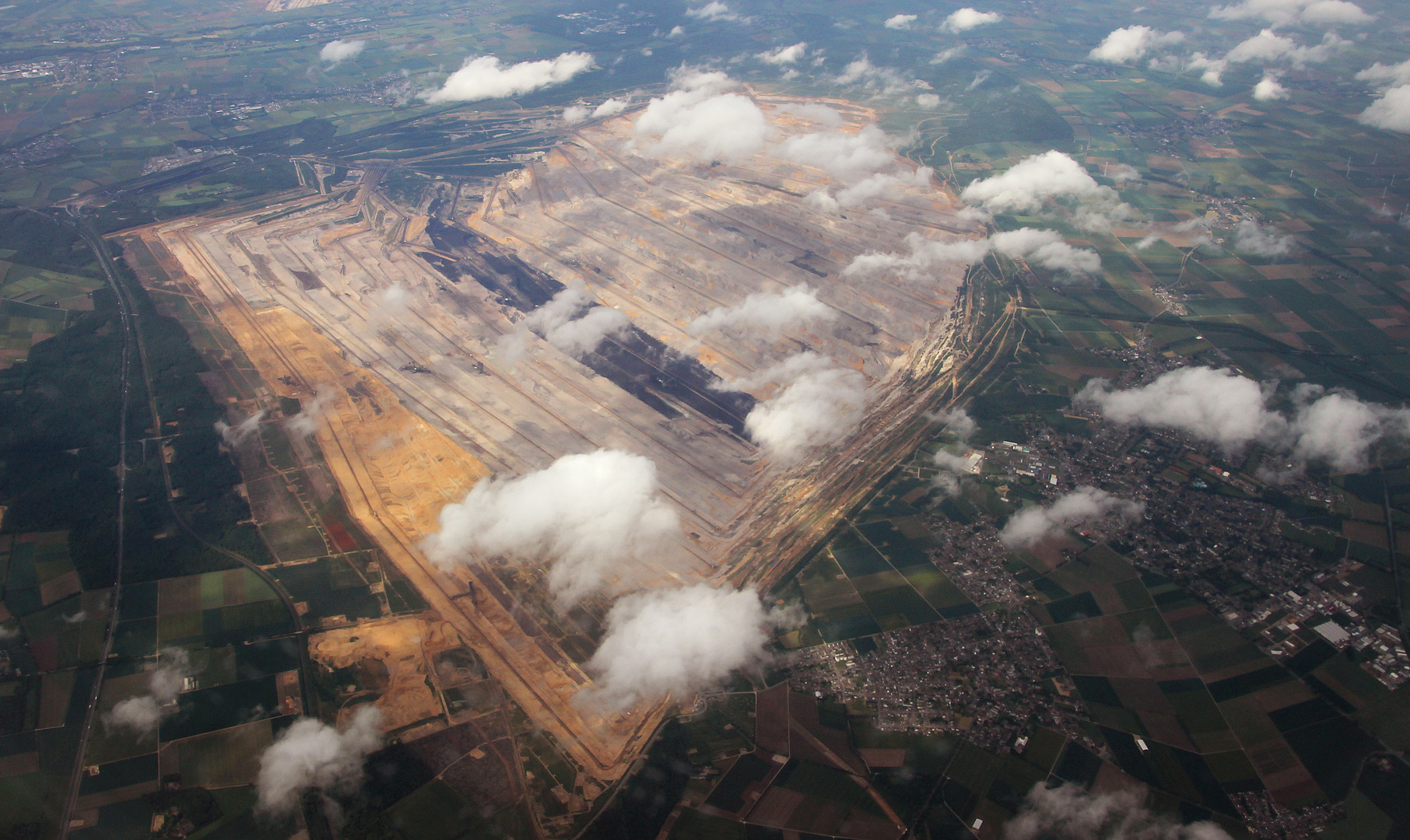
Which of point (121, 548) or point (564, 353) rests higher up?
point (564, 353)

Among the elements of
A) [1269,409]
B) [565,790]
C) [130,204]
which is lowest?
[565,790]

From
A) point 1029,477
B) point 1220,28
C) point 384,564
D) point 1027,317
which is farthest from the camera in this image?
point 1220,28

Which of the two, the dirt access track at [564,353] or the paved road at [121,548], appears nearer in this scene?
the paved road at [121,548]

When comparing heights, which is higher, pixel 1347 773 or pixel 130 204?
pixel 130 204

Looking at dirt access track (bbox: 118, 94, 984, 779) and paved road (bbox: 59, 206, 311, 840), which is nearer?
paved road (bbox: 59, 206, 311, 840)

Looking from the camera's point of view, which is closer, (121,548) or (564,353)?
(121,548)

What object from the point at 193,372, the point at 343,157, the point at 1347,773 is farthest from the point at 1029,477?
the point at 343,157

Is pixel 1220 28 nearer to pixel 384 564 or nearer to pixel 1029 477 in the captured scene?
pixel 1029 477

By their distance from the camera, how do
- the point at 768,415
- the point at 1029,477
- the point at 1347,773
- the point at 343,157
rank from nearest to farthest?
1. the point at 1347,773
2. the point at 1029,477
3. the point at 768,415
4. the point at 343,157
